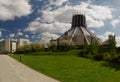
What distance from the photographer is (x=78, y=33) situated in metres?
139

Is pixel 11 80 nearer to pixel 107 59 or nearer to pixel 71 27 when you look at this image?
pixel 107 59

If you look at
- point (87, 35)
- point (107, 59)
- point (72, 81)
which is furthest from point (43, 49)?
point (72, 81)

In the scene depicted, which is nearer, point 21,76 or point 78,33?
point 21,76

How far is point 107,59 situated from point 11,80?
27.8 meters

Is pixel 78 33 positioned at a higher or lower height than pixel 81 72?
higher

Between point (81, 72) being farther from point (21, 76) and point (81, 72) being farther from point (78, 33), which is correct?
point (78, 33)

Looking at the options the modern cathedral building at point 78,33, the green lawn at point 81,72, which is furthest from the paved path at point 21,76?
the modern cathedral building at point 78,33

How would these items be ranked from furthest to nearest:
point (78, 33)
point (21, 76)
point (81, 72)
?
point (78, 33) → point (81, 72) → point (21, 76)

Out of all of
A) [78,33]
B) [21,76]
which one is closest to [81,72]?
[21,76]

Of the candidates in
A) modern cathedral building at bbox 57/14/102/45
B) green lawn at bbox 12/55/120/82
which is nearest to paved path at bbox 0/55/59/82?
green lawn at bbox 12/55/120/82

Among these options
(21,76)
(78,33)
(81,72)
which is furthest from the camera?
(78,33)

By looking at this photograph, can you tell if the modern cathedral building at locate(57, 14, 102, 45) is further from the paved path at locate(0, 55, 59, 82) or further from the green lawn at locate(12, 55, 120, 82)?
the paved path at locate(0, 55, 59, 82)

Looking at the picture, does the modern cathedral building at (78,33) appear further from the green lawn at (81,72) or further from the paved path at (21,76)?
the paved path at (21,76)

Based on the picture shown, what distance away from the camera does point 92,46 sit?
53.8m
